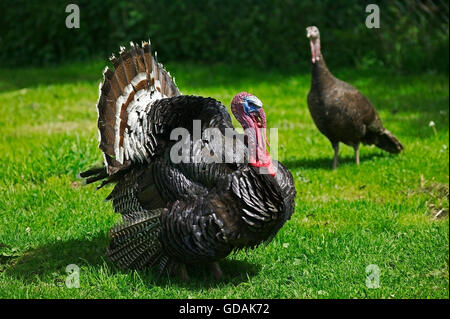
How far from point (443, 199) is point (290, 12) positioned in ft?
20.9

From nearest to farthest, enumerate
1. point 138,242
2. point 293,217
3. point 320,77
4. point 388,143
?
point 138,242 < point 293,217 < point 320,77 < point 388,143

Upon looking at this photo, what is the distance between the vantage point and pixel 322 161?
7.31 metres

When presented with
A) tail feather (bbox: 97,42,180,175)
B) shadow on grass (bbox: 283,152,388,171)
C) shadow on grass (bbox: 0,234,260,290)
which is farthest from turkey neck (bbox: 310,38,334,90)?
shadow on grass (bbox: 0,234,260,290)

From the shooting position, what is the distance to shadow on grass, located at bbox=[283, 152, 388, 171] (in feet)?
23.3

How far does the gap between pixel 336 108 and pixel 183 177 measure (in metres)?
3.01

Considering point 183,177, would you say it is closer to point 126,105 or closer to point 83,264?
point 126,105

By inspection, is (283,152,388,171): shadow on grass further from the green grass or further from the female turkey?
the female turkey

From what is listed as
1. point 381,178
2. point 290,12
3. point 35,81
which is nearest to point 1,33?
point 35,81

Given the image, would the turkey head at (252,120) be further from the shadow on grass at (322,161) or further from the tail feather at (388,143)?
the tail feather at (388,143)

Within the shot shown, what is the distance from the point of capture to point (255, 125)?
4.12m

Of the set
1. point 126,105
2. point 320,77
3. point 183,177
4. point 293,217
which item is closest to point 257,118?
point 183,177

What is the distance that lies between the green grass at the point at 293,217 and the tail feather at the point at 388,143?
0.09 m

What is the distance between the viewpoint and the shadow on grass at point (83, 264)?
14.5 ft

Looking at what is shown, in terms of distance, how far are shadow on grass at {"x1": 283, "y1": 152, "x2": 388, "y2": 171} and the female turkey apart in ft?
8.83
